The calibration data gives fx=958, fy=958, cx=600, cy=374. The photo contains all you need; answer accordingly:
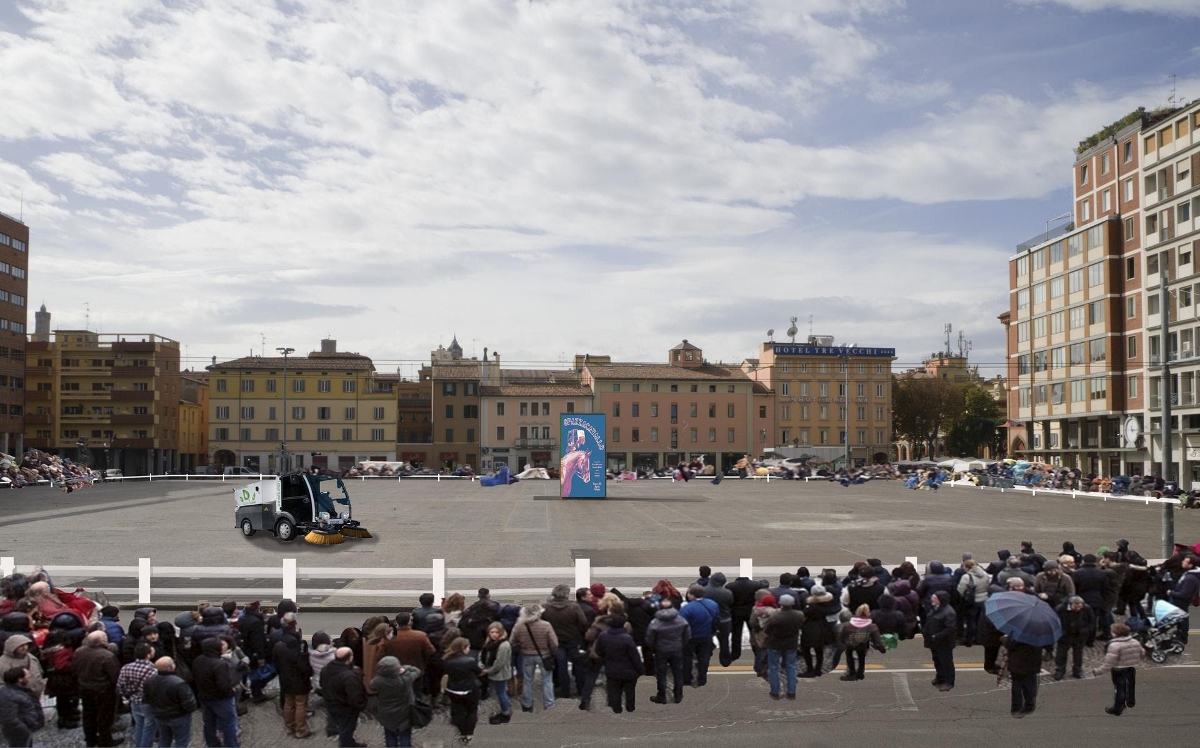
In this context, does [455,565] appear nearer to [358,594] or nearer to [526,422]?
[358,594]

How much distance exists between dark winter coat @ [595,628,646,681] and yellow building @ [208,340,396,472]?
3659 inches

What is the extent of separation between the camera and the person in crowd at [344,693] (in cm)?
939

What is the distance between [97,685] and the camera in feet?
30.0

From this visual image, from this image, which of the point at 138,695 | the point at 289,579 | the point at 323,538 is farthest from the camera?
the point at 323,538

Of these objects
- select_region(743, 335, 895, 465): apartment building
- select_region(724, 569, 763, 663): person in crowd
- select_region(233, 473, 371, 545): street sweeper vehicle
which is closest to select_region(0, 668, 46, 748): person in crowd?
select_region(724, 569, 763, 663): person in crowd

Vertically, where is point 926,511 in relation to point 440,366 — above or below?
below

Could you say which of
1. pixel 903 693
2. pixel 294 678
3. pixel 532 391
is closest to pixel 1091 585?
pixel 903 693

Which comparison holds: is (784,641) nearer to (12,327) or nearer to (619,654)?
(619,654)

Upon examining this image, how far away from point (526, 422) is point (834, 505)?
6015cm

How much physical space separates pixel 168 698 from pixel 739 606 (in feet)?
22.1

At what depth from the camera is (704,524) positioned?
35531 mm

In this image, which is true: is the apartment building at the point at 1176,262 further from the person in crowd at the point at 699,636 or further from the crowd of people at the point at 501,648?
the person in crowd at the point at 699,636

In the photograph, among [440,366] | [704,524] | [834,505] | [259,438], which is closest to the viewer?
[704,524]

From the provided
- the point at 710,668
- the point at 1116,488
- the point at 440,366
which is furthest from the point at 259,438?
the point at 710,668
